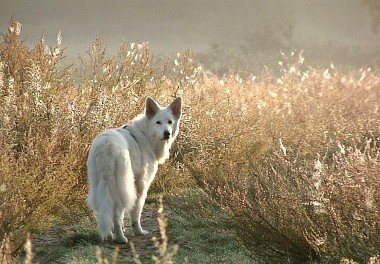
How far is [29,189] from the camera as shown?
6.51m

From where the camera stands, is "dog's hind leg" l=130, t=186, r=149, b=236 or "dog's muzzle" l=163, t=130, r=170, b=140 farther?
"dog's muzzle" l=163, t=130, r=170, b=140

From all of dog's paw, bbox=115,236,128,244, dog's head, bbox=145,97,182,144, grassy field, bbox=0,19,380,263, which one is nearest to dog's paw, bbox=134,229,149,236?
grassy field, bbox=0,19,380,263

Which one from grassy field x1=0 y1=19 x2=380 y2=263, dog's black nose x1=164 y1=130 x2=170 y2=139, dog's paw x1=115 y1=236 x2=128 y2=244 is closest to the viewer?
grassy field x1=0 y1=19 x2=380 y2=263

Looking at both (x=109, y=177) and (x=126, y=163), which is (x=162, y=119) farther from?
(x=109, y=177)

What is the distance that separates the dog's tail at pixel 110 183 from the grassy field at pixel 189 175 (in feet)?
1.61

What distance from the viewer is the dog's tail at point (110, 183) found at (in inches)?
229

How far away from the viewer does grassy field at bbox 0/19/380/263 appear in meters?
4.67

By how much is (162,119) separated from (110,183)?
1.55m

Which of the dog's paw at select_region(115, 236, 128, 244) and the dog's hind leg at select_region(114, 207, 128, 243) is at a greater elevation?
the dog's hind leg at select_region(114, 207, 128, 243)

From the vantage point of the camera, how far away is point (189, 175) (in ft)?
30.1

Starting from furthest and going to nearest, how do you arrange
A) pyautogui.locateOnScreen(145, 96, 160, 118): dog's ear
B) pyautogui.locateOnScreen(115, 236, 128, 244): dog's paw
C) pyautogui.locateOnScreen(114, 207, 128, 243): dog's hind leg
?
1. pyautogui.locateOnScreen(145, 96, 160, 118): dog's ear
2. pyautogui.locateOnScreen(115, 236, 128, 244): dog's paw
3. pyautogui.locateOnScreen(114, 207, 128, 243): dog's hind leg

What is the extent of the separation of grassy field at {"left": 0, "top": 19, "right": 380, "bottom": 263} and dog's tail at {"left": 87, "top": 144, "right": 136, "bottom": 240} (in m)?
0.49

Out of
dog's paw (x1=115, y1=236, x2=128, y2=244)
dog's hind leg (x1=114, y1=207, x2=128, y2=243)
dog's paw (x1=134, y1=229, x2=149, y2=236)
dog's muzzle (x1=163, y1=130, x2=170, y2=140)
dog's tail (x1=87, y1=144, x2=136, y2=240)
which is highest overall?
dog's muzzle (x1=163, y1=130, x2=170, y2=140)

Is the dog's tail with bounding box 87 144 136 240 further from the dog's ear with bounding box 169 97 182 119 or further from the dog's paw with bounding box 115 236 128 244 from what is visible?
the dog's ear with bounding box 169 97 182 119
